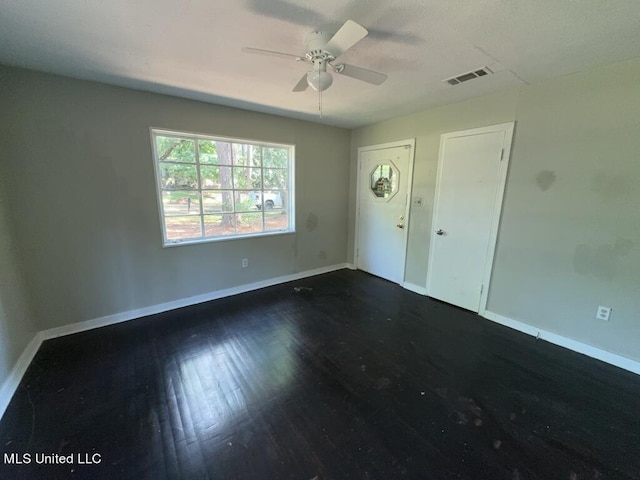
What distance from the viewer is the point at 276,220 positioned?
3809 millimetres

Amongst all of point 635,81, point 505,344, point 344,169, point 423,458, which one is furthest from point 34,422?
point 635,81

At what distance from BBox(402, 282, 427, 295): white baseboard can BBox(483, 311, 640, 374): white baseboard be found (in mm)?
769

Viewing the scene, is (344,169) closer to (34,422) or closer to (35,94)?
(35,94)

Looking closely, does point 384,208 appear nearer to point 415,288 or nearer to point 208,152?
point 415,288

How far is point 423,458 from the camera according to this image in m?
1.38

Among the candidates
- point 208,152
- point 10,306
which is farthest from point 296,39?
point 10,306

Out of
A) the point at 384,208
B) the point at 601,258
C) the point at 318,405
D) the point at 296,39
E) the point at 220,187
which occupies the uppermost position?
the point at 296,39

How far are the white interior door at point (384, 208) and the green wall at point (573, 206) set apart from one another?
0.93 meters

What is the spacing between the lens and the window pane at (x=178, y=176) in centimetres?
284

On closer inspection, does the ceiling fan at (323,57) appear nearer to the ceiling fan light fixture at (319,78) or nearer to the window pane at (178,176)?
the ceiling fan light fixture at (319,78)

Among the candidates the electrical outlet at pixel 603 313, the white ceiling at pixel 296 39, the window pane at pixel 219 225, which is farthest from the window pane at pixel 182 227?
the electrical outlet at pixel 603 313

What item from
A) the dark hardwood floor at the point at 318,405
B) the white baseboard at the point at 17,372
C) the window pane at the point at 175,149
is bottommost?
the dark hardwood floor at the point at 318,405

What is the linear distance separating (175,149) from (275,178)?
1287 millimetres

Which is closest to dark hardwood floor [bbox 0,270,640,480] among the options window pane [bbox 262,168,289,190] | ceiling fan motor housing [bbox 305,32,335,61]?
window pane [bbox 262,168,289,190]
